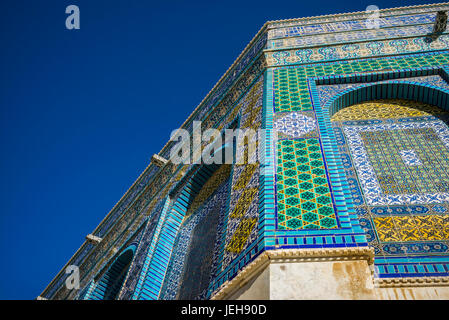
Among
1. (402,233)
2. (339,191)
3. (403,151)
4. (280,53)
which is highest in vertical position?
(280,53)

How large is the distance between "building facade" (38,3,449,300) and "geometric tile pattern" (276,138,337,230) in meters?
0.01

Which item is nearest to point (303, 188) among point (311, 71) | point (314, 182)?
point (314, 182)

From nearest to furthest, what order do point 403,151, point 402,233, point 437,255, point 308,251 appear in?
point 308,251, point 437,255, point 402,233, point 403,151

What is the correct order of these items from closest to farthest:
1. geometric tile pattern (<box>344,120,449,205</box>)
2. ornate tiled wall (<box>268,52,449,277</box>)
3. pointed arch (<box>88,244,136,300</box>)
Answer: ornate tiled wall (<box>268,52,449,277</box>)
geometric tile pattern (<box>344,120,449,205</box>)
pointed arch (<box>88,244,136,300</box>)

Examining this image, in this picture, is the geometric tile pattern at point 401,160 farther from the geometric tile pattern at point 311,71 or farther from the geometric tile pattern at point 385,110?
the geometric tile pattern at point 311,71

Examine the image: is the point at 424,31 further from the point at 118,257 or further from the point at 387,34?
the point at 118,257

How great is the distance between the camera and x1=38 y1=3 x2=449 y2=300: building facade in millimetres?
2637

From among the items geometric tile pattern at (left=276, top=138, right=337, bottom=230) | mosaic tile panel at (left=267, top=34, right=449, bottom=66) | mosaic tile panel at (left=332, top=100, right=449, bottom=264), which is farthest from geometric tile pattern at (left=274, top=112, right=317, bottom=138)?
mosaic tile panel at (left=267, top=34, right=449, bottom=66)

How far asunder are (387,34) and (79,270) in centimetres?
700

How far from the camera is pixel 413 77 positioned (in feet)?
14.9

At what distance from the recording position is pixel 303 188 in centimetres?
320

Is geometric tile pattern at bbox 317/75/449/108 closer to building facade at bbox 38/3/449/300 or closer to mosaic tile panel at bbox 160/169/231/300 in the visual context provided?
building facade at bbox 38/3/449/300

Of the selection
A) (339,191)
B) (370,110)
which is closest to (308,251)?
(339,191)

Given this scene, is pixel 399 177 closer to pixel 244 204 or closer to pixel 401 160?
pixel 401 160
